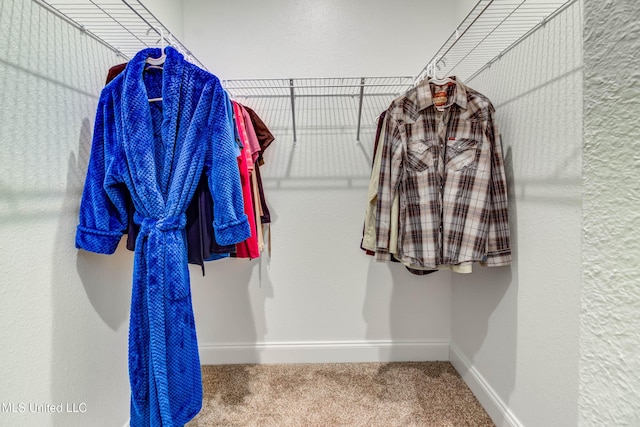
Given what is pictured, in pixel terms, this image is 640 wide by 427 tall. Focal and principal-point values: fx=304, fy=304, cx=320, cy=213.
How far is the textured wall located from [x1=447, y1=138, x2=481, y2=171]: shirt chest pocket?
0.99 m

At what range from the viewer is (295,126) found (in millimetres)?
1889

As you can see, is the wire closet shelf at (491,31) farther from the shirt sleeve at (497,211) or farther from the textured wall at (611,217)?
the textured wall at (611,217)

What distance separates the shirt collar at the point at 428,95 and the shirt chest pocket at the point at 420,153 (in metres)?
0.15

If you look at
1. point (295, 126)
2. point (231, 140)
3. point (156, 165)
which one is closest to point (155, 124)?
point (156, 165)

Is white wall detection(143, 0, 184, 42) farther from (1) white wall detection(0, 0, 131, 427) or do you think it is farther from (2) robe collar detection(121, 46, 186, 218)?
(2) robe collar detection(121, 46, 186, 218)

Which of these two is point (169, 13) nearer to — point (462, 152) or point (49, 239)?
point (49, 239)

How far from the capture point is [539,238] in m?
1.19

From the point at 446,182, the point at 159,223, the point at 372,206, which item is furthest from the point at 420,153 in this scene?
the point at 159,223

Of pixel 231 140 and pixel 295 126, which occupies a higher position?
pixel 295 126

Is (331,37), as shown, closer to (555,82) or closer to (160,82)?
(160,82)

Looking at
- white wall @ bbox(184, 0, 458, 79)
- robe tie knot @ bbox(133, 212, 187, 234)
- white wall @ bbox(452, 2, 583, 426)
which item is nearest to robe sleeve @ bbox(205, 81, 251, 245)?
robe tie knot @ bbox(133, 212, 187, 234)

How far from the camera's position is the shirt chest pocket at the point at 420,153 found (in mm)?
1384

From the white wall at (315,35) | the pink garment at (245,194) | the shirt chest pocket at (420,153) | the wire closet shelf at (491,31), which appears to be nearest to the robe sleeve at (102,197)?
the pink garment at (245,194)

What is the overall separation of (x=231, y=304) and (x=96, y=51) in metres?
1.48
